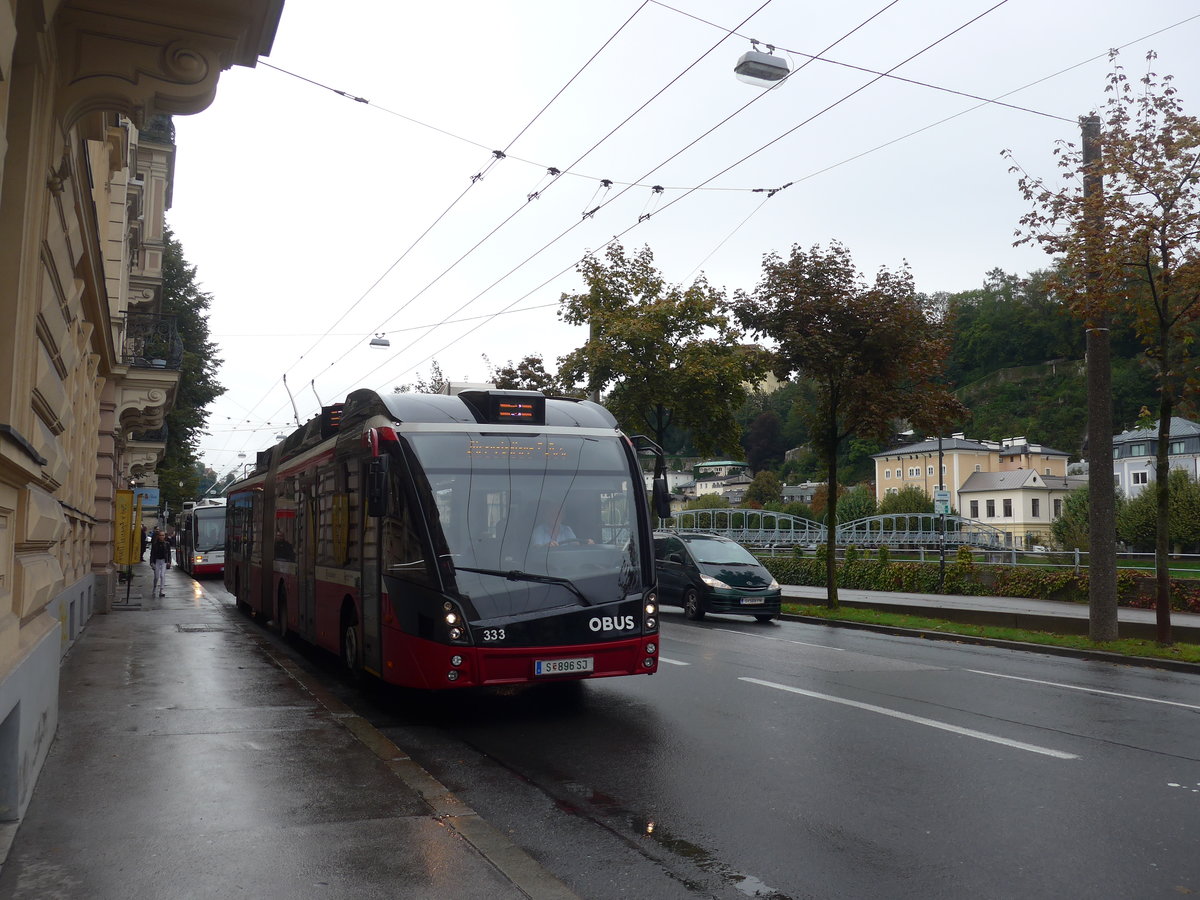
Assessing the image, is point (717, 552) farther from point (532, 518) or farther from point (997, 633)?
point (532, 518)

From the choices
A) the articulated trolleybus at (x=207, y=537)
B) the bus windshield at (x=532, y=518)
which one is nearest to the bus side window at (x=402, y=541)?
the bus windshield at (x=532, y=518)

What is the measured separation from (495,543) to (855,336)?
13854 mm

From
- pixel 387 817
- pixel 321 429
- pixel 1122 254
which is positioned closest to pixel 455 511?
pixel 387 817

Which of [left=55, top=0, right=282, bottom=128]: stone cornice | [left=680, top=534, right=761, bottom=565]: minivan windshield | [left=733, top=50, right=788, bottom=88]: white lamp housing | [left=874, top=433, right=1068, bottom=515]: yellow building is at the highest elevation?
[left=874, top=433, right=1068, bottom=515]: yellow building

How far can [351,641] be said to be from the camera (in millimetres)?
11094

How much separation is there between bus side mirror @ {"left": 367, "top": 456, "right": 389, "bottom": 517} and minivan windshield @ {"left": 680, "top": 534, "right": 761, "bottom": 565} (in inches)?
492

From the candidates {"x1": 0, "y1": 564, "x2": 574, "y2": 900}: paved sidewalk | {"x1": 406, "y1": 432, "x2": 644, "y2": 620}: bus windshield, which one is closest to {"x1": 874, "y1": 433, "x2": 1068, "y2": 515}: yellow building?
{"x1": 406, "y1": 432, "x2": 644, "y2": 620}: bus windshield

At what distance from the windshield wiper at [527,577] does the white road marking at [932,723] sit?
2.76 metres

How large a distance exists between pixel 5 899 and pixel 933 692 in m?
8.50

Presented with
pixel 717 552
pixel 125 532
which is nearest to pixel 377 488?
pixel 717 552

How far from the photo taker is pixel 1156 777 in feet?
23.2

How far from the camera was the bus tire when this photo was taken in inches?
425

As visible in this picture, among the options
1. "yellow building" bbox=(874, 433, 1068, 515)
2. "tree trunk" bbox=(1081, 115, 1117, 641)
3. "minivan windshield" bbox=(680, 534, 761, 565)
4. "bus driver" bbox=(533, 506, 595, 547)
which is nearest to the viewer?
"bus driver" bbox=(533, 506, 595, 547)

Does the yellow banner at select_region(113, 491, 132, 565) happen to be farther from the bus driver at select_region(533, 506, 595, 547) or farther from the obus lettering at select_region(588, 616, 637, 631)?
the obus lettering at select_region(588, 616, 637, 631)
